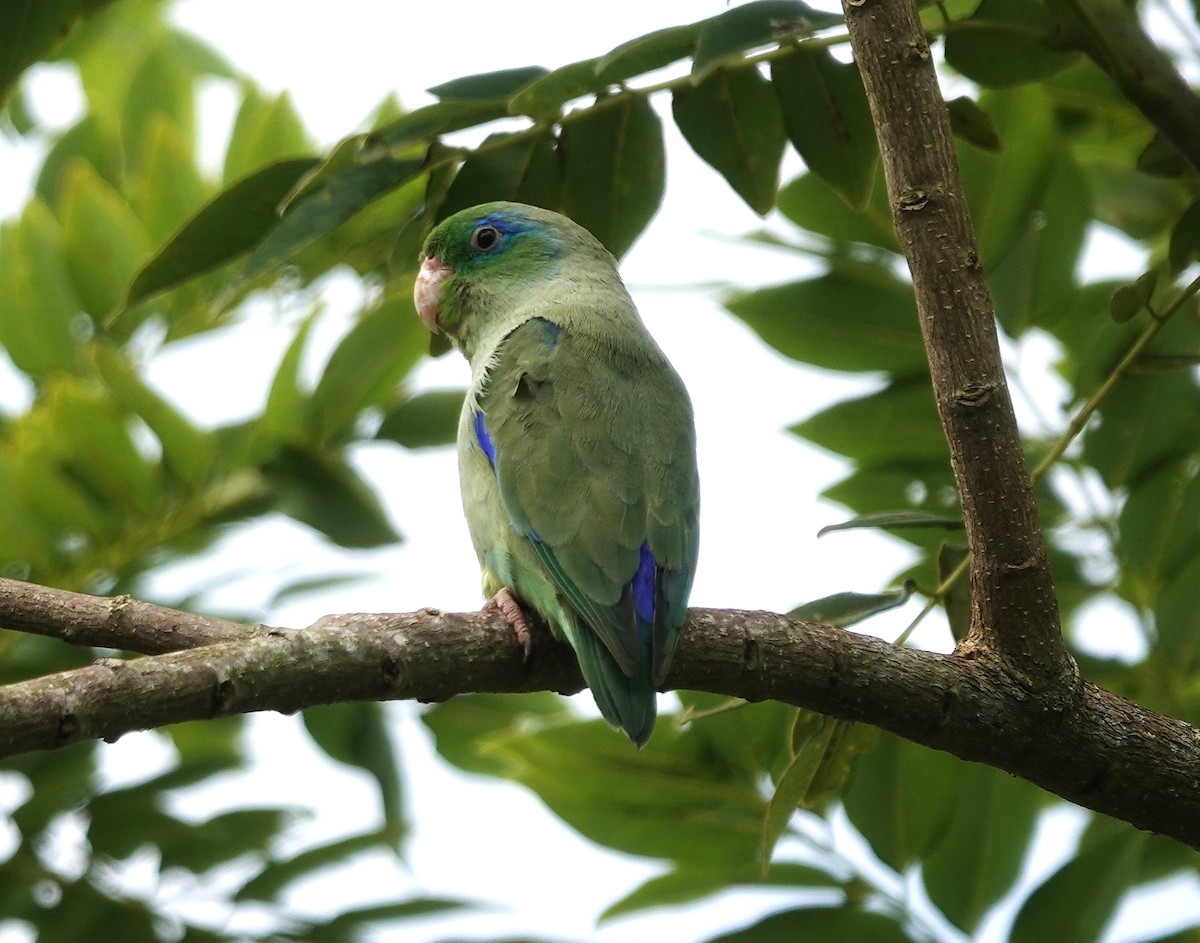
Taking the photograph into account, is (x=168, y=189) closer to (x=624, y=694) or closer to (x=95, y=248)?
(x=95, y=248)

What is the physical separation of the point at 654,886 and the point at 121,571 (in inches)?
60.2

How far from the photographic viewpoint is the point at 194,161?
3807 mm

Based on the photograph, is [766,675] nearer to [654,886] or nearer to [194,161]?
[654,886]

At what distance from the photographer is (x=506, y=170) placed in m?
2.72

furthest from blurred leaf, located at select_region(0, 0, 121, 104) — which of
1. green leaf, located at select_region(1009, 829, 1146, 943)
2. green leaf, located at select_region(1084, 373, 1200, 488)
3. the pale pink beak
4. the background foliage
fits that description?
green leaf, located at select_region(1009, 829, 1146, 943)

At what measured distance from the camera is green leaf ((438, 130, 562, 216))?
8.88 feet

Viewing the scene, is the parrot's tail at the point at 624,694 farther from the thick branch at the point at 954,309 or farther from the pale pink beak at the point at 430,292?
the pale pink beak at the point at 430,292

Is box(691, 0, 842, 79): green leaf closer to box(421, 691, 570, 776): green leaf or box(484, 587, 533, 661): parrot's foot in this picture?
box(484, 587, 533, 661): parrot's foot

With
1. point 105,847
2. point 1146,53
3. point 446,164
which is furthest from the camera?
point 105,847

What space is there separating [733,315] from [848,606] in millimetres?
921

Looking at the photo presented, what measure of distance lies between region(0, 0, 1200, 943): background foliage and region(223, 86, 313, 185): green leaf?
0.01 m

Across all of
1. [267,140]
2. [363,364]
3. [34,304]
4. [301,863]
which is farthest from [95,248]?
[301,863]

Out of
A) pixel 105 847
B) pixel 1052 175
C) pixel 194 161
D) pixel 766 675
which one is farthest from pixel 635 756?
pixel 194 161

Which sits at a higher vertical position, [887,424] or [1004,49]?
[1004,49]
